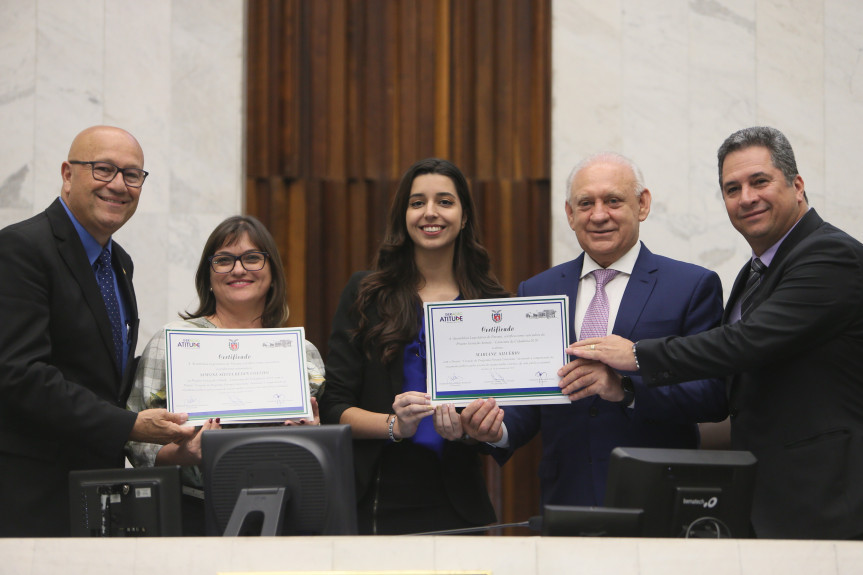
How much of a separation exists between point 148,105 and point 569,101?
2.36 meters

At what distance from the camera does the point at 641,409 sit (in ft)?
9.70

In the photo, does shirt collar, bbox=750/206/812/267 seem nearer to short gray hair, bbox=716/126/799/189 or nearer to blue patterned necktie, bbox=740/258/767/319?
blue patterned necktie, bbox=740/258/767/319

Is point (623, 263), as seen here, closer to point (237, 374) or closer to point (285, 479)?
point (237, 374)

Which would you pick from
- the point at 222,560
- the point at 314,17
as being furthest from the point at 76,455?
the point at 314,17

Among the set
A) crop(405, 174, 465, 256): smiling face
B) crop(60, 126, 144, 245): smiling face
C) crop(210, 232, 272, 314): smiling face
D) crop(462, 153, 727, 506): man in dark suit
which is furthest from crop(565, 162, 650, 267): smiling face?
crop(60, 126, 144, 245): smiling face

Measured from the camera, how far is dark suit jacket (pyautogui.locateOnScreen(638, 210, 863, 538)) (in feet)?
8.49

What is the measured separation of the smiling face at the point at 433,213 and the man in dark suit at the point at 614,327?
0.41 metres

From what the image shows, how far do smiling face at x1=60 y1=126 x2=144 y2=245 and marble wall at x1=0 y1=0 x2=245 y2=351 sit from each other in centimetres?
168

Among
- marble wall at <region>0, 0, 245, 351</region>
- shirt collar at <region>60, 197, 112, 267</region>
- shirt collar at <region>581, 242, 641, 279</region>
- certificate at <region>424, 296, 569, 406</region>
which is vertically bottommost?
certificate at <region>424, 296, 569, 406</region>

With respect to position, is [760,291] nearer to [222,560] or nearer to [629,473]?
[629,473]

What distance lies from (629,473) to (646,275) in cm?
115

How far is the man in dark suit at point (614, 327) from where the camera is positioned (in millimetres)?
2994

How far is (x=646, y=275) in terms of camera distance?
3156mm

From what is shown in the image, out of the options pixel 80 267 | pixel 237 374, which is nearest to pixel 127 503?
pixel 237 374
